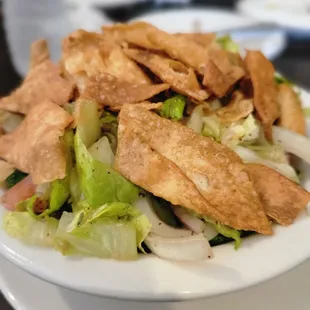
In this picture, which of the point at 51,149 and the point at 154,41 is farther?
the point at 154,41

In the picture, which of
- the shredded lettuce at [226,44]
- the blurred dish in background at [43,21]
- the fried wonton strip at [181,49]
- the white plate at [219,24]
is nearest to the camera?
the fried wonton strip at [181,49]

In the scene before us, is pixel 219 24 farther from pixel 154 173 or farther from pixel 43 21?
pixel 154 173

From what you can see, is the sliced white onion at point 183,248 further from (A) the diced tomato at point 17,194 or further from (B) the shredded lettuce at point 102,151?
(A) the diced tomato at point 17,194

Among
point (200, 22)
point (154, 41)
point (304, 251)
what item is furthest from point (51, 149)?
point (200, 22)

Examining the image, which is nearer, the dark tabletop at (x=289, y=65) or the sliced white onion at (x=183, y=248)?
the sliced white onion at (x=183, y=248)

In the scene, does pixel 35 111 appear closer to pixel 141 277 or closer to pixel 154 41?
pixel 154 41

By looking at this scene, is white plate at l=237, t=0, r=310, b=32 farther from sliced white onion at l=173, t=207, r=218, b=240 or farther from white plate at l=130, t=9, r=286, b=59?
sliced white onion at l=173, t=207, r=218, b=240

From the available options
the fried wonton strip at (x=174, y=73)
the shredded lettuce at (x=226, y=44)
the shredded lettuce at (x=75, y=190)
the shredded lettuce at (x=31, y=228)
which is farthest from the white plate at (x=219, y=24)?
the shredded lettuce at (x=31, y=228)
